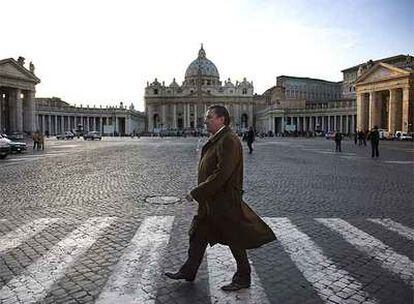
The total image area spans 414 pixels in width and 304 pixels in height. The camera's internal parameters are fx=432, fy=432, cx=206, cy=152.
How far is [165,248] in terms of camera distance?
20.5 feet

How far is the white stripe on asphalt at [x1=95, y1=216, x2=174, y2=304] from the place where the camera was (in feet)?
14.9

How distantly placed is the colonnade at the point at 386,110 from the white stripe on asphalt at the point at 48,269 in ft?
213

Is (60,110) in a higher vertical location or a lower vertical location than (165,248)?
higher

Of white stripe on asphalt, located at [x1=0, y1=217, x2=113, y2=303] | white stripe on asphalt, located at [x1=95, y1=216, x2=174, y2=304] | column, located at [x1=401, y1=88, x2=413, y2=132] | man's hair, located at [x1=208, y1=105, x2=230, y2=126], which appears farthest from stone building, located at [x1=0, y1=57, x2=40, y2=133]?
man's hair, located at [x1=208, y1=105, x2=230, y2=126]

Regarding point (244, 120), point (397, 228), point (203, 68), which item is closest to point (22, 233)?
point (397, 228)

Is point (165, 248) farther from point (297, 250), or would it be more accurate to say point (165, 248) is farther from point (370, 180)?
point (370, 180)

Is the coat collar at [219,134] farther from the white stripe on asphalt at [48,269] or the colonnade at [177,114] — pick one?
the colonnade at [177,114]

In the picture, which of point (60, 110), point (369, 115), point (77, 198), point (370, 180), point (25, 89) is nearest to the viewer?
point (77, 198)

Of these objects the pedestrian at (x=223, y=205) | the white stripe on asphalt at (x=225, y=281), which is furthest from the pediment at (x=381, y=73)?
the pedestrian at (x=223, y=205)

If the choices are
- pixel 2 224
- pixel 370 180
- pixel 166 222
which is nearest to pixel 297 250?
pixel 166 222

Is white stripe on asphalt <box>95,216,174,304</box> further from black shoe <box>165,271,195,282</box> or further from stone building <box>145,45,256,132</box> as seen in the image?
stone building <box>145,45,256,132</box>

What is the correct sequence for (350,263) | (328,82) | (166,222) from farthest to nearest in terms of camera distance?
(328,82) → (166,222) → (350,263)

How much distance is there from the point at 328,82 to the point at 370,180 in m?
137

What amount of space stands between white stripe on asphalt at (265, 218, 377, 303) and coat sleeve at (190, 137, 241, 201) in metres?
1.61
